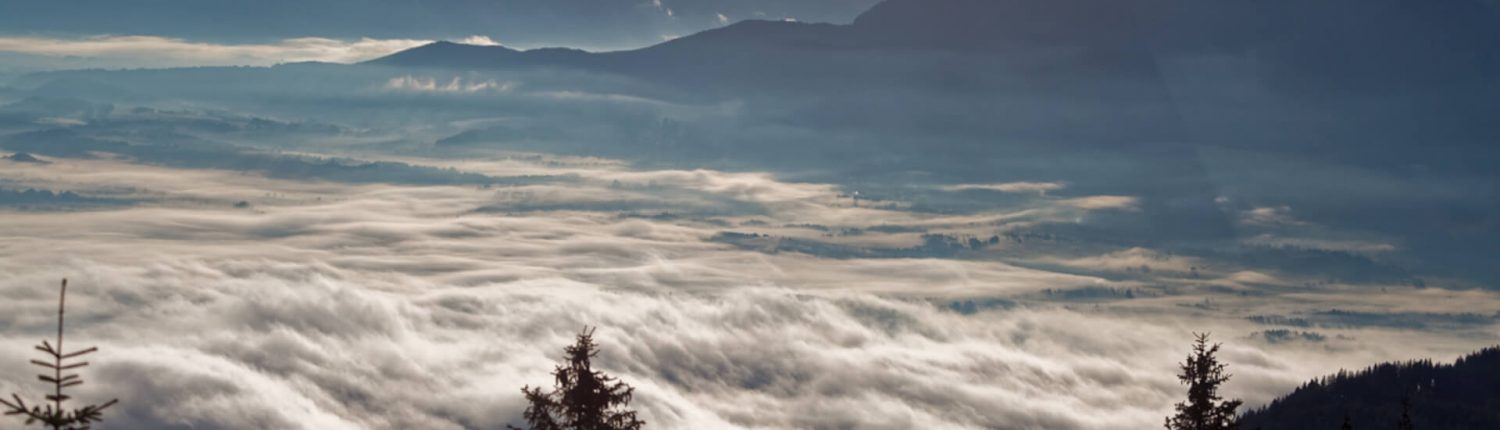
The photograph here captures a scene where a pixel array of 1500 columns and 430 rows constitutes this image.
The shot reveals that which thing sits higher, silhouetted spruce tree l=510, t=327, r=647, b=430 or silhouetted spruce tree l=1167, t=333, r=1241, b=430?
silhouetted spruce tree l=1167, t=333, r=1241, b=430

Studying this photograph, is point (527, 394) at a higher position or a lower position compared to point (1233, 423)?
lower

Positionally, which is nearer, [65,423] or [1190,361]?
[65,423]

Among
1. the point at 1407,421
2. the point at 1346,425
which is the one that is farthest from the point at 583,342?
the point at 1407,421

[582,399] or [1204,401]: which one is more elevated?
[1204,401]

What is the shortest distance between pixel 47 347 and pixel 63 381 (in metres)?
0.88

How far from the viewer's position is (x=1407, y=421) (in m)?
50.2

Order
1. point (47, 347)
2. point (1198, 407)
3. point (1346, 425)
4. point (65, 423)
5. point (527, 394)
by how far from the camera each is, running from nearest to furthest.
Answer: point (47, 347) → point (65, 423) → point (527, 394) → point (1198, 407) → point (1346, 425)

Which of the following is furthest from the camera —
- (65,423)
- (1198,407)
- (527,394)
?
(1198,407)

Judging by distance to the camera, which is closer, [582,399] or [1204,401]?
[582,399]

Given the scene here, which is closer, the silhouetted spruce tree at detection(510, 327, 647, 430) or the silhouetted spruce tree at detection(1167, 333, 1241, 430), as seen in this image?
the silhouetted spruce tree at detection(510, 327, 647, 430)

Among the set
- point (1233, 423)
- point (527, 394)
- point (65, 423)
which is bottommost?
point (65, 423)

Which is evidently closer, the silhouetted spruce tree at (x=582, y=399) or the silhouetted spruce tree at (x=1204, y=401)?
the silhouetted spruce tree at (x=582, y=399)

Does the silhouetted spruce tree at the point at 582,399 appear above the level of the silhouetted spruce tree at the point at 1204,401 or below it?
below

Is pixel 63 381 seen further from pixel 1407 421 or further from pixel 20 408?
pixel 1407 421
